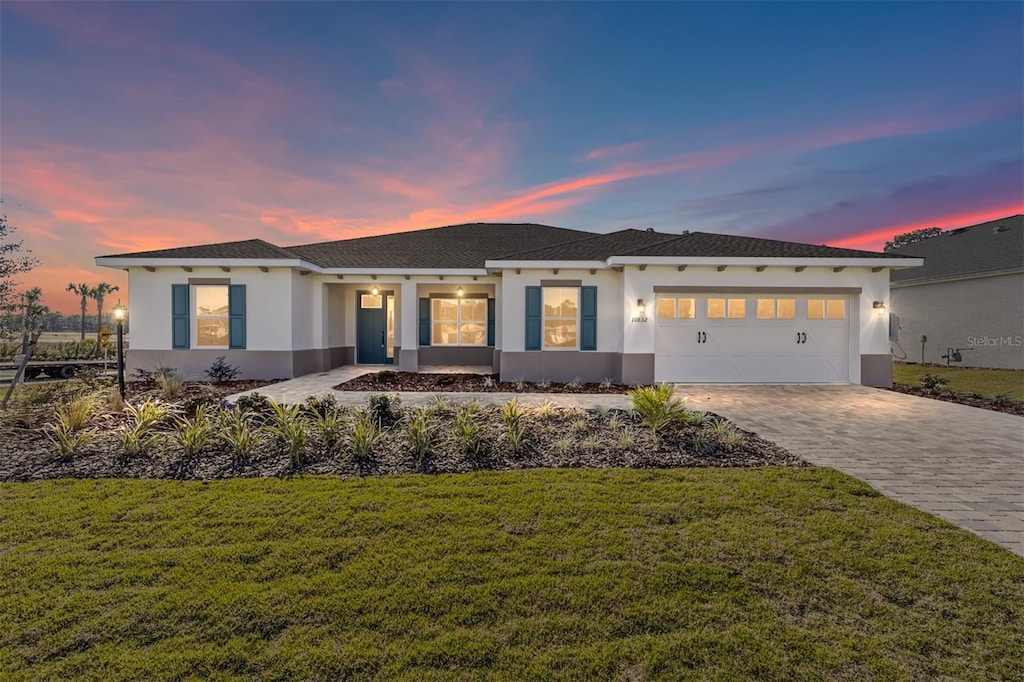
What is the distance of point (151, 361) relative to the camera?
11.1 meters

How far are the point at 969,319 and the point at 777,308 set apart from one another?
40.5ft

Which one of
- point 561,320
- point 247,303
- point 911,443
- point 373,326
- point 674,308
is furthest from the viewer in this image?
point 373,326

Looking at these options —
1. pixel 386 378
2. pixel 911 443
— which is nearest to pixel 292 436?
pixel 386 378

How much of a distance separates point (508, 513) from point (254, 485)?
262 cm

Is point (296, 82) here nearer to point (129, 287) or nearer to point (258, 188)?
point (258, 188)

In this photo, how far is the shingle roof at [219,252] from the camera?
35.4 feet

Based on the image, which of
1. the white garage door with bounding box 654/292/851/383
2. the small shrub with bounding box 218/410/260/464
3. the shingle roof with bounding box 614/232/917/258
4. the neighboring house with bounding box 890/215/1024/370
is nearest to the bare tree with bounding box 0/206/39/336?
the small shrub with bounding box 218/410/260/464

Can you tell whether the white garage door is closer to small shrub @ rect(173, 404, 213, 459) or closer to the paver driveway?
the paver driveway

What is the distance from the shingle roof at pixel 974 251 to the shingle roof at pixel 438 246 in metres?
13.7

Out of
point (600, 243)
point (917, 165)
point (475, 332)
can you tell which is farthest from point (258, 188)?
point (917, 165)

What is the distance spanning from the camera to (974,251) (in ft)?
55.9

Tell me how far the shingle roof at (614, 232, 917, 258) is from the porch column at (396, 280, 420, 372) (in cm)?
636

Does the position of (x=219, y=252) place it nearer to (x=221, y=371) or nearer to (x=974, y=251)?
(x=221, y=371)

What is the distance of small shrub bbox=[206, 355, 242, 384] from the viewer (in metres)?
10.9
